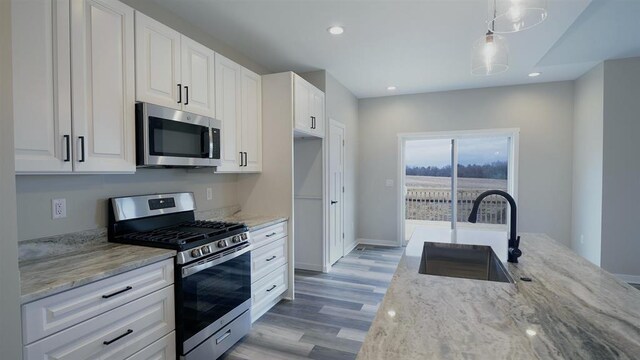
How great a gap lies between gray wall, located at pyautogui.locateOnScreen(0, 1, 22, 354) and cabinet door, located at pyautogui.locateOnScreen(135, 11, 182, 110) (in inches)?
34.1

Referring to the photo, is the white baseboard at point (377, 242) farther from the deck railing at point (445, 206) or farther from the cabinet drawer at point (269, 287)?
the cabinet drawer at point (269, 287)

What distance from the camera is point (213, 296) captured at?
87.0 inches

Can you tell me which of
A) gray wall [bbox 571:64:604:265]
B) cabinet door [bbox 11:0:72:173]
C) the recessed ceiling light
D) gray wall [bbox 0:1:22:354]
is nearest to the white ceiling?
the recessed ceiling light

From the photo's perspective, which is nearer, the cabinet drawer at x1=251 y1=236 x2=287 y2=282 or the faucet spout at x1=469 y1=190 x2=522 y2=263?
the faucet spout at x1=469 y1=190 x2=522 y2=263

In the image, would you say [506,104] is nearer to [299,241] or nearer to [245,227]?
[299,241]

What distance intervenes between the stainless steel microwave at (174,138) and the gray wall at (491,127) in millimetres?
3547

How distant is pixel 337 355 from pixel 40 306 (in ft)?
6.03

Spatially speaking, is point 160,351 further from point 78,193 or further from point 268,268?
point 268,268

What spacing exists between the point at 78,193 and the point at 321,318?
7.12ft

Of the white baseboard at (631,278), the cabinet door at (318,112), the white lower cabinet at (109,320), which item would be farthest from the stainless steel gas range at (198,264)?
the white baseboard at (631,278)

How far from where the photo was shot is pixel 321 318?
2.92 meters

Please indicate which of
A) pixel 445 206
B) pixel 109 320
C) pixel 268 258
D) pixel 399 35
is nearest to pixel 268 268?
pixel 268 258

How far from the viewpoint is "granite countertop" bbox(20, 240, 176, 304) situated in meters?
1.32

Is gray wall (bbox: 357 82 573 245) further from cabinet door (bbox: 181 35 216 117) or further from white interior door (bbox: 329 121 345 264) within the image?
cabinet door (bbox: 181 35 216 117)
